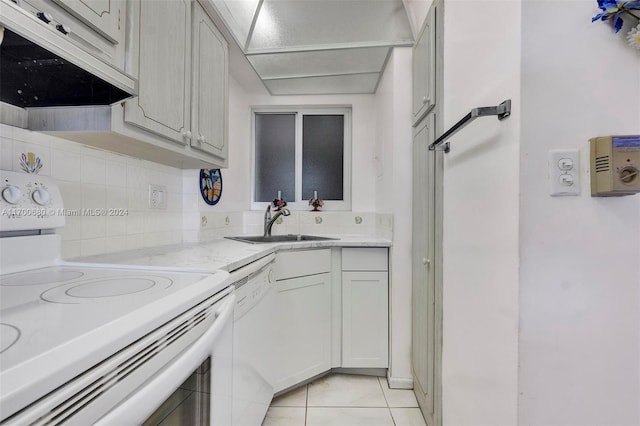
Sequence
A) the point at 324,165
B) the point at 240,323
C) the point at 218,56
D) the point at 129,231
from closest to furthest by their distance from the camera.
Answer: the point at 240,323
the point at 129,231
the point at 218,56
the point at 324,165

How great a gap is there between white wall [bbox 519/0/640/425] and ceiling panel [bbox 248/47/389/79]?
4.44ft

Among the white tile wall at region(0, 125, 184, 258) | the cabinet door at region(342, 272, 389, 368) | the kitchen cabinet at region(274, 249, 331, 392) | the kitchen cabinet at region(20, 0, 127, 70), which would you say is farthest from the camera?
the cabinet door at region(342, 272, 389, 368)

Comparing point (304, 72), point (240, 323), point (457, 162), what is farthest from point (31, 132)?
point (304, 72)

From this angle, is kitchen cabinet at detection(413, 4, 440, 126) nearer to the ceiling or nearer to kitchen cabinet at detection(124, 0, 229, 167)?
the ceiling

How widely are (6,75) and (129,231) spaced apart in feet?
2.41

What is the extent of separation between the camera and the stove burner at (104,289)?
1.96 feet

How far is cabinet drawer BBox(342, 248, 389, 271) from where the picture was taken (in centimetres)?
190

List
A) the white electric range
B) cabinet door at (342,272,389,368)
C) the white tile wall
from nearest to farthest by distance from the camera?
the white electric range, the white tile wall, cabinet door at (342,272,389,368)

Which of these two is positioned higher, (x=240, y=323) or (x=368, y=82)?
(x=368, y=82)

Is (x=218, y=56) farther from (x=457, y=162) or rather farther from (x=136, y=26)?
(x=457, y=162)

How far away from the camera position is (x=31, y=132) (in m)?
0.95

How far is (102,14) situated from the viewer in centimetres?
87

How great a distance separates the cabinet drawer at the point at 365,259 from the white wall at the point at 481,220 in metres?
0.66

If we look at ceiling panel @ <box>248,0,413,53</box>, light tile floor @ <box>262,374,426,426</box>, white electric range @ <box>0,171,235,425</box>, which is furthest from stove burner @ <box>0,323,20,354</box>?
ceiling panel @ <box>248,0,413,53</box>
